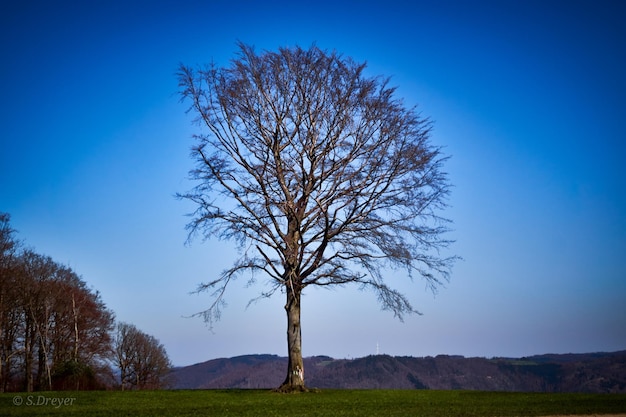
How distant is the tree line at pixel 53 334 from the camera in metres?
36.9

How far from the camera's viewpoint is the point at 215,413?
44.3 feet

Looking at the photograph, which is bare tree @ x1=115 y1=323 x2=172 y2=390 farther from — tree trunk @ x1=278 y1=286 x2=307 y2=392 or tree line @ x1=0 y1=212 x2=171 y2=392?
tree trunk @ x1=278 y1=286 x2=307 y2=392

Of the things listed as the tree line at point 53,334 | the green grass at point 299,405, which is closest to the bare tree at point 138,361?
the tree line at point 53,334

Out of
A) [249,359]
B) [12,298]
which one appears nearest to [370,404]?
[12,298]

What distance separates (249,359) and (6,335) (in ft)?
146

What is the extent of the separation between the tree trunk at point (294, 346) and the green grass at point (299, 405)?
95 centimetres

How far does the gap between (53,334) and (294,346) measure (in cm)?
3139

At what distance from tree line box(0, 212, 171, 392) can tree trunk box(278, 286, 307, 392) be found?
2017 cm

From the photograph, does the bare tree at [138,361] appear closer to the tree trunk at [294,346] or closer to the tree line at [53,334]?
the tree line at [53,334]

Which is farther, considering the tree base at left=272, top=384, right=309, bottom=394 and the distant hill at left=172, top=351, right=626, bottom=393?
the distant hill at left=172, top=351, right=626, bottom=393

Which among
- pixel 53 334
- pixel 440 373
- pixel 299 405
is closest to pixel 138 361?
pixel 53 334

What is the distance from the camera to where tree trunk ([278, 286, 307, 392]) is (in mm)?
20562

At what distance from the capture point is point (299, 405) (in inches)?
618

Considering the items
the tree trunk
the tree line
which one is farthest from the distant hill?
the tree trunk
